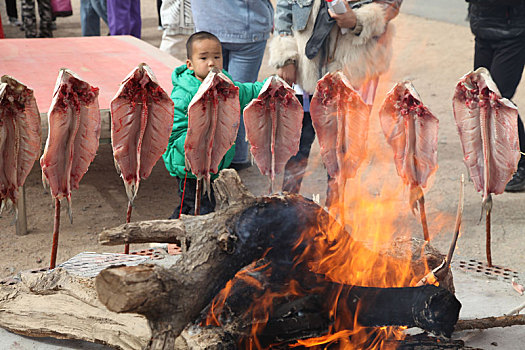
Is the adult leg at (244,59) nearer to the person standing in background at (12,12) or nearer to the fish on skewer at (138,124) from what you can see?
the fish on skewer at (138,124)

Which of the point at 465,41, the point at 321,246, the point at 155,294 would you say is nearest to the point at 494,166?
the point at 321,246

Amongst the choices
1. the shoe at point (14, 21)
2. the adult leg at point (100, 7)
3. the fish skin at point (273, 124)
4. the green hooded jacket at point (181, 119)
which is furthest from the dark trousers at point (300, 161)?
the shoe at point (14, 21)

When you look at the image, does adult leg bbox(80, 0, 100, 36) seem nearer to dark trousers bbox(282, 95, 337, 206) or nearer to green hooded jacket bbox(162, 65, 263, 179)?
dark trousers bbox(282, 95, 337, 206)

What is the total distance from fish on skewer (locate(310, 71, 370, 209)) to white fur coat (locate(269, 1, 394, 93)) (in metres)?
0.92

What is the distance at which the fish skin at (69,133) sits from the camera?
1839mm

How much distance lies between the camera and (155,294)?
1.39m

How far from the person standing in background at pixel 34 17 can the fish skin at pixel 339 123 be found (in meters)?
5.88

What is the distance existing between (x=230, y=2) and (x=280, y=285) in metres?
2.16

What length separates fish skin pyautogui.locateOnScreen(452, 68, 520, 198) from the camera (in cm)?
192

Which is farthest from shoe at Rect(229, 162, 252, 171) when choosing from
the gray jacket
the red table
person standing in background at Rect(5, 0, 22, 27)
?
person standing in background at Rect(5, 0, 22, 27)

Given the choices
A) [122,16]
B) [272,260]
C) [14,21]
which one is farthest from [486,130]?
[14,21]

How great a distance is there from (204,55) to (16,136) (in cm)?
98

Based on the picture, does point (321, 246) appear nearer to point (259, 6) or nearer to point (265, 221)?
point (265, 221)

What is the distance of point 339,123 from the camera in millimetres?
2059
